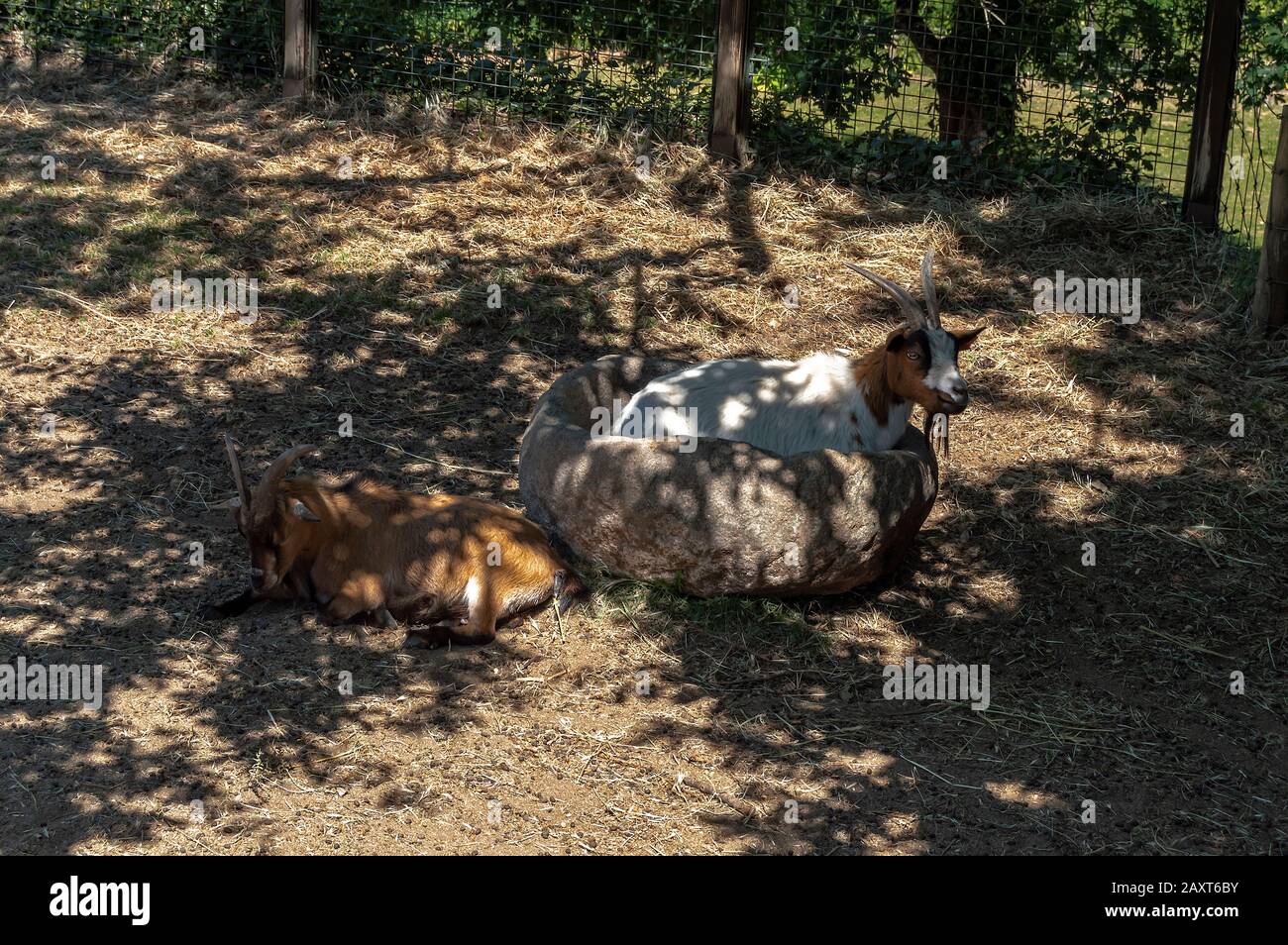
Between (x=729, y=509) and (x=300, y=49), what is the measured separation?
6.83 m

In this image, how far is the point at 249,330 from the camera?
8.70 metres

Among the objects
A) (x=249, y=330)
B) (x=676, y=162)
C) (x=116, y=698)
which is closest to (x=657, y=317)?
(x=676, y=162)

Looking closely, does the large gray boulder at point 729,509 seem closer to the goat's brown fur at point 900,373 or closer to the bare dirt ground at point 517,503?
the bare dirt ground at point 517,503

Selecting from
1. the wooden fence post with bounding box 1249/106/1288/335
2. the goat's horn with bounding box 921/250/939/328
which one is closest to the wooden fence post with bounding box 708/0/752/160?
the wooden fence post with bounding box 1249/106/1288/335

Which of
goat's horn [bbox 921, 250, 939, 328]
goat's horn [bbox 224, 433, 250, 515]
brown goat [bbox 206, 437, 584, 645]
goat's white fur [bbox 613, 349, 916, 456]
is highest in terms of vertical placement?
goat's horn [bbox 921, 250, 939, 328]

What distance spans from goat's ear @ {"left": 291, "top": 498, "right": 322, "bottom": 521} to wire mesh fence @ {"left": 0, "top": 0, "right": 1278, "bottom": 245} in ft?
18.8

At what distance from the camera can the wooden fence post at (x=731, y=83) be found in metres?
10.1

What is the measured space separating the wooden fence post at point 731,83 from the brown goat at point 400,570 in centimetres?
521

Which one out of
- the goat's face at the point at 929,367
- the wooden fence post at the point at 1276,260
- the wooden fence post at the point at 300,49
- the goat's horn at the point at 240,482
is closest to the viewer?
the goat's horn at the point at 240,482

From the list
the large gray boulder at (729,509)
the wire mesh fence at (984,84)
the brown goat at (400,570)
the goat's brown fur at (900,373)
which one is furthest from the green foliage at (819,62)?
the brown goat at (400,570)

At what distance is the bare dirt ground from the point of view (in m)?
5.18

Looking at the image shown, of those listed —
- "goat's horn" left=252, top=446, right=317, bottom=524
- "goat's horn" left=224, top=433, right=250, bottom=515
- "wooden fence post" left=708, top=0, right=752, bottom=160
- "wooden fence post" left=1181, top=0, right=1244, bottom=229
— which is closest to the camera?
"goat's horn" left=224, top=433, right=250, bottom=515

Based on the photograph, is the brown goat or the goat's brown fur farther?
the goat's brown fur

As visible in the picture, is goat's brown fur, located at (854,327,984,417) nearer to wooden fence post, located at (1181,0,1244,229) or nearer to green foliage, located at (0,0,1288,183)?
wooden fence post, located at (1181,0,1244,229)
